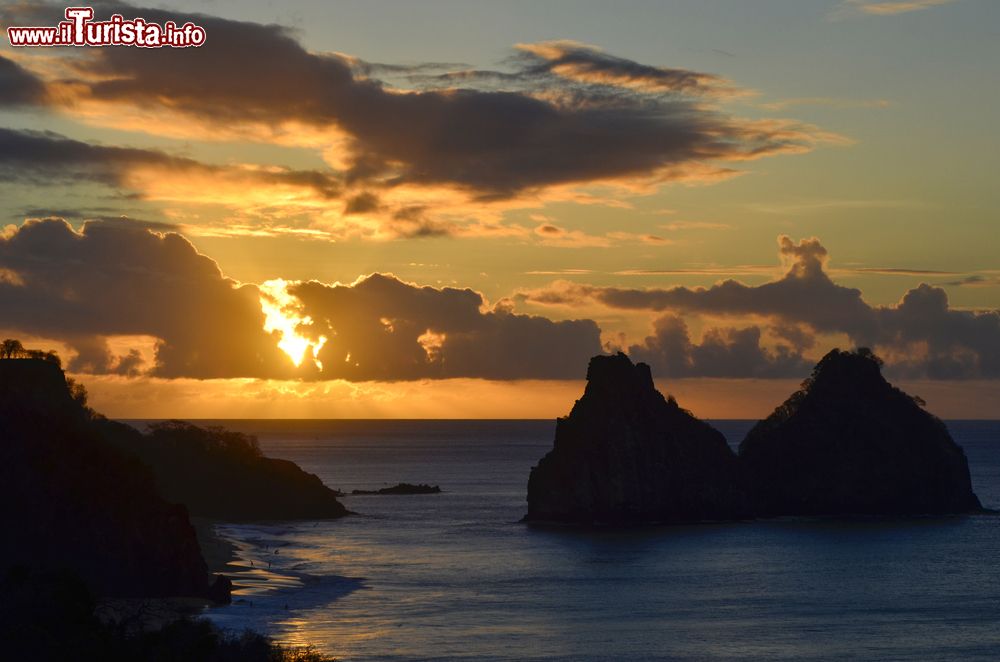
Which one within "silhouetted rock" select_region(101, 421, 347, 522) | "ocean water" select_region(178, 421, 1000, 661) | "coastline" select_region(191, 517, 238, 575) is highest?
"silhouetted rock" select_region(101, 421, 347, 522)

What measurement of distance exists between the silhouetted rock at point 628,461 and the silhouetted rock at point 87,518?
2735 inches

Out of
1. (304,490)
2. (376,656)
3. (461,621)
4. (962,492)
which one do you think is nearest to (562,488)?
(304,490)

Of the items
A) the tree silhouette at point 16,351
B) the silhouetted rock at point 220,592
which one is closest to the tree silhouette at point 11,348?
the tree silhouette at point 16,351

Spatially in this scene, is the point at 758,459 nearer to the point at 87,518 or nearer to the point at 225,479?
the point at 225,479

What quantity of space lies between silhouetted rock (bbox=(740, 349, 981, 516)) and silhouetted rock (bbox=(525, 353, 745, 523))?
23.5 feet

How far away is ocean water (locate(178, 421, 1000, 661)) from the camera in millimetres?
81250

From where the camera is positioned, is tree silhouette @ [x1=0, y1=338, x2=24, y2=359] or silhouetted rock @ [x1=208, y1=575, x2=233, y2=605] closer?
silhouetted rock @ [x1=208, y1=575, x2=233, y2=605]

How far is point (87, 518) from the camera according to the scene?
89.0m

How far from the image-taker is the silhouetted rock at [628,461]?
154 metres

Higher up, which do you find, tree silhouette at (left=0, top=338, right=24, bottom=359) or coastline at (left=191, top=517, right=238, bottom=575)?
tree silhouette at (left=0, top=338, right=24, bottom=359)

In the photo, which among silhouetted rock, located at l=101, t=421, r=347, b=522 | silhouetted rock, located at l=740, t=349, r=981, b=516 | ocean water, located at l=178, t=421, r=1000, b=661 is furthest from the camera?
silhouetted rock, located at l=101, t=421, r=347, b=522

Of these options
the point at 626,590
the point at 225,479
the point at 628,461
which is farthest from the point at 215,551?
the point at 225,479

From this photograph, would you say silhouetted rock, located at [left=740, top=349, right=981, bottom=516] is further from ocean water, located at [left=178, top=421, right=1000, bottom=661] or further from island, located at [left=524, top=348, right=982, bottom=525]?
ocean water, located at [left=178, top=421, right=1000, bottom=661]

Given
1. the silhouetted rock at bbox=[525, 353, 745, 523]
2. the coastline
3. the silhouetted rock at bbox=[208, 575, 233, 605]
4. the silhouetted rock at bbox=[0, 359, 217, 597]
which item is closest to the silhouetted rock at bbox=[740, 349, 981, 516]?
the silhouetted rock at bbox=[525, 353, 745, 523]
